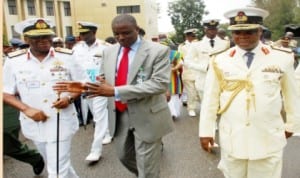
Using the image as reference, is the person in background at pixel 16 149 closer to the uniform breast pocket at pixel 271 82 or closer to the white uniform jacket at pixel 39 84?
the white uniform jacket at pixel 39 84

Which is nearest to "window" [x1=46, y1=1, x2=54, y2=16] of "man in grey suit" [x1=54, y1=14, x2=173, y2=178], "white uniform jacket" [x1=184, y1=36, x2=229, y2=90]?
"white uniform jacket" [x1=184, y1=36, x2=229, y2=90]

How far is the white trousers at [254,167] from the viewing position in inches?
120

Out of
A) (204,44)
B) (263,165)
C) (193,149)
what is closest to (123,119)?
(263,165)

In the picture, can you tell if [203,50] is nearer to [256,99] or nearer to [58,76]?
[58,76]

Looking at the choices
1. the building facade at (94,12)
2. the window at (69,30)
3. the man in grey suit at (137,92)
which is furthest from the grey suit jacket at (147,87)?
the window at (69,30)

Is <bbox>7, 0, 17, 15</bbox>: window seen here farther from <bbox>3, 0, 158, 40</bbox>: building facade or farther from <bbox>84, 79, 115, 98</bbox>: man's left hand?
<bbox>84, 79, 115, 98</bbox>: man's left hand

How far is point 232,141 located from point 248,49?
2.38ft

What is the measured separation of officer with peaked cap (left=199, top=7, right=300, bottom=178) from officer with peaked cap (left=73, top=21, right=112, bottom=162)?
2747mm

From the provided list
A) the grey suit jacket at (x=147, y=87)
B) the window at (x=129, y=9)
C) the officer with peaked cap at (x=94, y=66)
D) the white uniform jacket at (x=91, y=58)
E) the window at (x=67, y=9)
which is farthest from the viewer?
the window at (x=129, y=9)

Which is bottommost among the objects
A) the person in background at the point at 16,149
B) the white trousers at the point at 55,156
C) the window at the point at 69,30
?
→ the window at the point at 69,30

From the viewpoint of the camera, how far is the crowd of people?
2.94 metres

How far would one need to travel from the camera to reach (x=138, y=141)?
3.48 meters

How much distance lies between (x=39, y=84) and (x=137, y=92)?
1.02m

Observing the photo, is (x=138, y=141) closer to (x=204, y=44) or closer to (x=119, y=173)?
(x=119, y=173)
